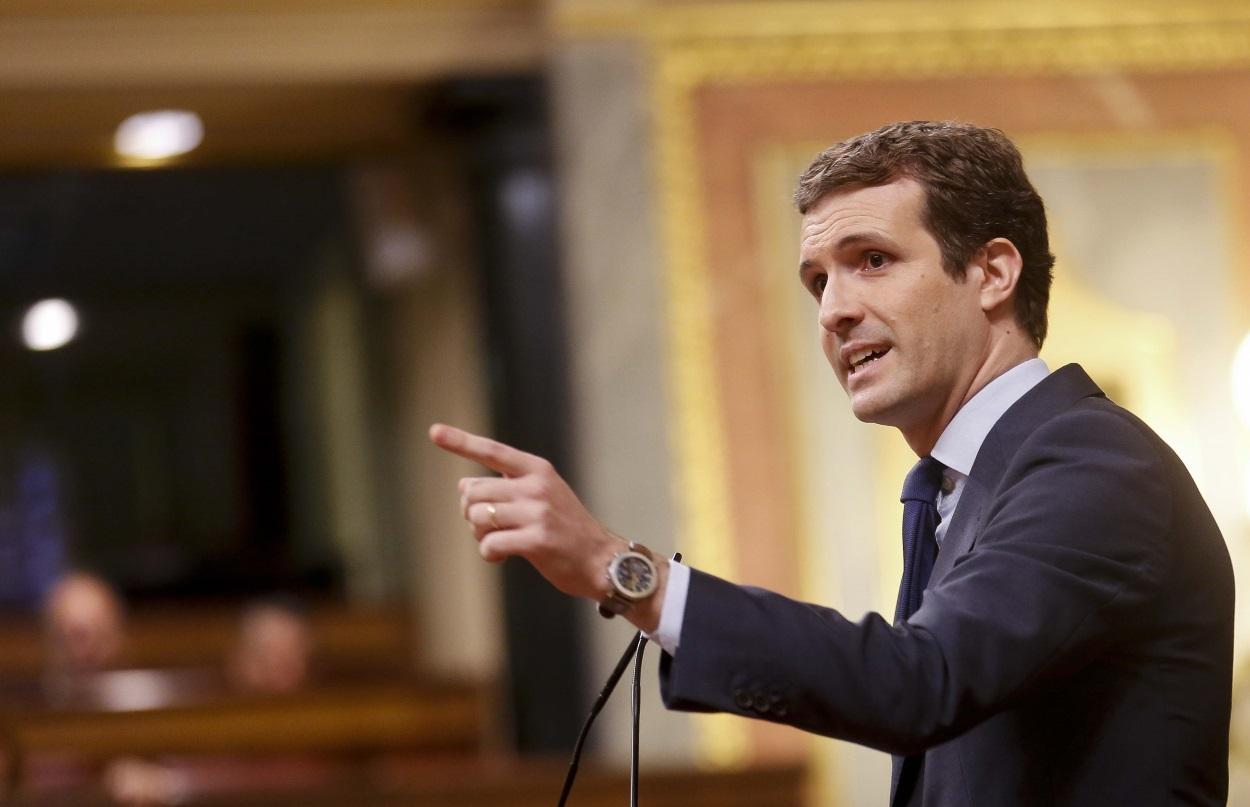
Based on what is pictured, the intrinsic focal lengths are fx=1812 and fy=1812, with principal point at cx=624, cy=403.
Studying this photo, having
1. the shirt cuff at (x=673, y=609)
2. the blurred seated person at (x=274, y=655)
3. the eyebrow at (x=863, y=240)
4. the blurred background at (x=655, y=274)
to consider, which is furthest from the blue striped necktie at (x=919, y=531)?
the blurred seated person at (x=274, y=655)

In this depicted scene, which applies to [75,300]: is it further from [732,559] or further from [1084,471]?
[1084,471]

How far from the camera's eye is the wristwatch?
134 cm

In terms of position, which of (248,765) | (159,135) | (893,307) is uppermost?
(159,135)

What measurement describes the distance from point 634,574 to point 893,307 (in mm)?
397

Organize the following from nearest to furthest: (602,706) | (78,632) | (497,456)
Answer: (497,456)
(602,706)
(78,632)

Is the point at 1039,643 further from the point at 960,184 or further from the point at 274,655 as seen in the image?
the point at 274,655

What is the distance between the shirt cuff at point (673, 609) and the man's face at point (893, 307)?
312mm

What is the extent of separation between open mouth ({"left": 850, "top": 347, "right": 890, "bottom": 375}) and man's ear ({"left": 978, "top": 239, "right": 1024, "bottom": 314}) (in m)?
0.11

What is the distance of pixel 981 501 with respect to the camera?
1550mm

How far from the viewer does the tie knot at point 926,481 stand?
168cm

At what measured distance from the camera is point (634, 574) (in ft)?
4.41

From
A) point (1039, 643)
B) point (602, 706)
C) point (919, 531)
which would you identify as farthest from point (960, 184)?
point (602, 706)

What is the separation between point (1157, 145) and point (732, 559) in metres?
2.14

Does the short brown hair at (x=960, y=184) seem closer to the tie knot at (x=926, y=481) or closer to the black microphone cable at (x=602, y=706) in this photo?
the tie knot at (x=926, y=481)
